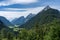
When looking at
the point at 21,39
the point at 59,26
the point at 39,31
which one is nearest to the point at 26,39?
the point at 21,39

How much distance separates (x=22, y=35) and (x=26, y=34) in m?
2.25

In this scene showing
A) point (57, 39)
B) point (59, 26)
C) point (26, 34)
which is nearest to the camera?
point (57, 39)

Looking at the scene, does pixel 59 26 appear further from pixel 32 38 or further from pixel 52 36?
pixel 32 38

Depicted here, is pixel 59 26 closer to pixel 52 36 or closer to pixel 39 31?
pixel 52 36

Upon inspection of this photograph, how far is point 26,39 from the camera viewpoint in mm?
99062

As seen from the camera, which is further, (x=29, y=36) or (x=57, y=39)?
(x=29, y=36)

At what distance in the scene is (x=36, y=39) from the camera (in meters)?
99.8

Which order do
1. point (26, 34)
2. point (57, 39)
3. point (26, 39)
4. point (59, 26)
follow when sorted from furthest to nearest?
point (26, 34), point (26, 39), point (59, 26), point (57, 39)

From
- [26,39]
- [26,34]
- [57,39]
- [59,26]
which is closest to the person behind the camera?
[57,39]

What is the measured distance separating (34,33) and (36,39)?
7.91 meters

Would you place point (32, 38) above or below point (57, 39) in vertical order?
below

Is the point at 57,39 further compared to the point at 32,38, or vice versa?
the point at 32,38

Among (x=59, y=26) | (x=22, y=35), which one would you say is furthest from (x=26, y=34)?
(x=59, y=26)

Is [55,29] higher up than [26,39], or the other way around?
Answer: [55,29]
